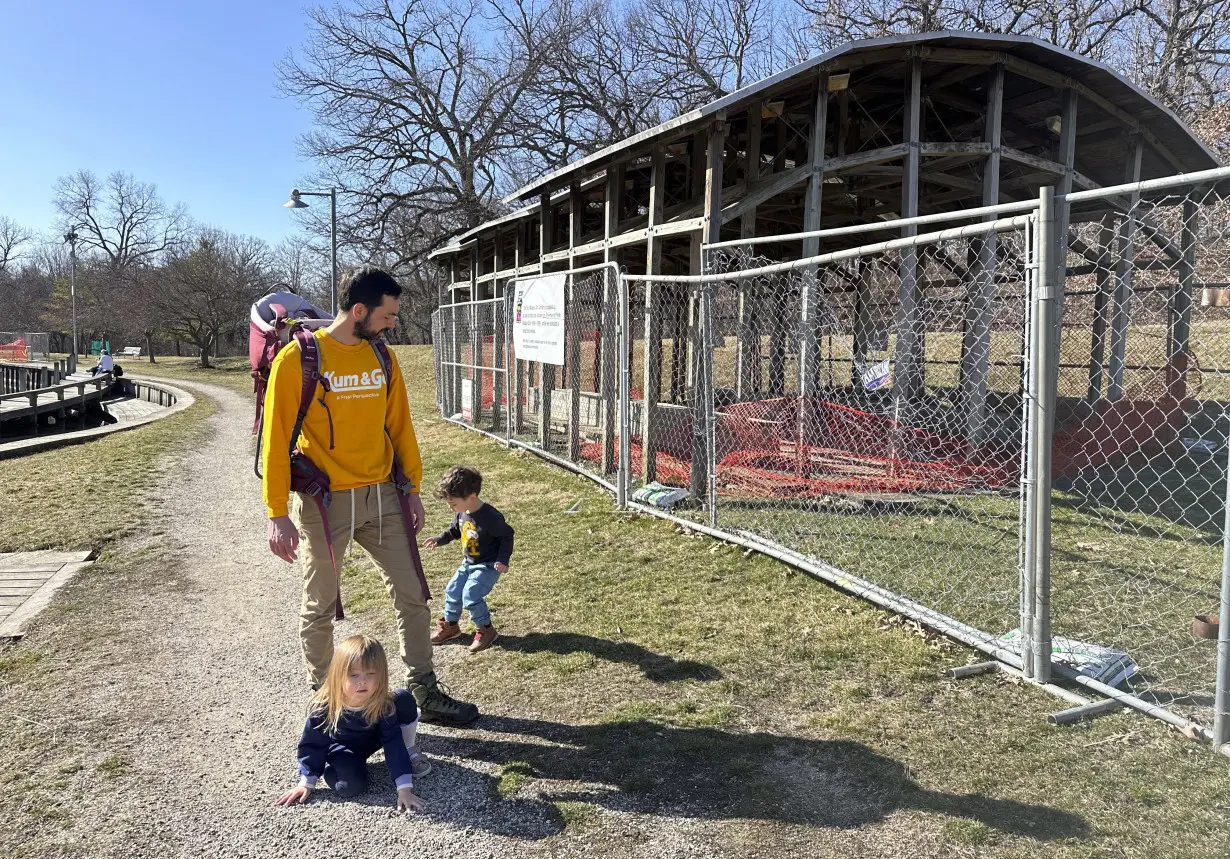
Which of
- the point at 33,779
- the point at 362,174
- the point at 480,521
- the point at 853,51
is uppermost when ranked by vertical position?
the point at 362,174

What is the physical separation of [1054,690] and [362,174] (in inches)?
1281

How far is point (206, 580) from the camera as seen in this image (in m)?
6.05

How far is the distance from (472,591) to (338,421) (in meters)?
1.54

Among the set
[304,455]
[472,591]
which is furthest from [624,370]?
[304,455]

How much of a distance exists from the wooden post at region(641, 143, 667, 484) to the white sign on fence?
104cm

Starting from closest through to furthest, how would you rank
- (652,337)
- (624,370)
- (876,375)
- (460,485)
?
(460,485) → (876,375) → (624,370) → (652,337)

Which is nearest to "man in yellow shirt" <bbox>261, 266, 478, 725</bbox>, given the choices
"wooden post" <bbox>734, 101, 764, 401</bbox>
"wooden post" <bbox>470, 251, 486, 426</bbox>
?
"wooden post" <bbox>734, 101, 764, 401</bbox>

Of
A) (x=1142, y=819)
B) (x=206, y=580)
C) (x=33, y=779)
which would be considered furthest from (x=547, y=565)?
(x=1142, y=819)

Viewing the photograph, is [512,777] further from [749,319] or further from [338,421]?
[749,319]

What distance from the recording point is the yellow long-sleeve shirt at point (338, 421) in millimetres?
3064

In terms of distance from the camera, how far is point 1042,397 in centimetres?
349

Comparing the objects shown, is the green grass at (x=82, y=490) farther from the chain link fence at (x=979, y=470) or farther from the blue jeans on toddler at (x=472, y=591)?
the chain link fence at (x=979, y=470)

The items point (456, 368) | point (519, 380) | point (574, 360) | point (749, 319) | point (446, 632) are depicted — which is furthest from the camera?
point (456, 368)

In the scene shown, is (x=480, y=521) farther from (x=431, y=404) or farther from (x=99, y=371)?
(x=99, y=371)
